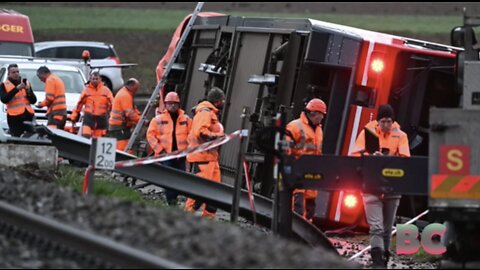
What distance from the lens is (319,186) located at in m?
11.0

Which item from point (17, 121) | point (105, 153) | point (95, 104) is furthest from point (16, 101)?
point (105, 153)

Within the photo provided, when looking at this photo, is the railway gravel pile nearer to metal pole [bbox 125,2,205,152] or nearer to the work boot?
the work boot

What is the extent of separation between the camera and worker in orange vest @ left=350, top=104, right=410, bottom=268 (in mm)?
12891

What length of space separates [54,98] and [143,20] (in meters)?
42.1

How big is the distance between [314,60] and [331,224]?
6.27 feet

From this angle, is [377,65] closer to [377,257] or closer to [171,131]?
[171,131]

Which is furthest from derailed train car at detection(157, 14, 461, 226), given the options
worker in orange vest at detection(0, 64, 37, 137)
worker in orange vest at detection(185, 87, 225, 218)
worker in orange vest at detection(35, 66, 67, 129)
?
worker in orange vest at detection(35, 66, 67, 129)

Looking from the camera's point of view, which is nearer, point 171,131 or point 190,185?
point 190,185

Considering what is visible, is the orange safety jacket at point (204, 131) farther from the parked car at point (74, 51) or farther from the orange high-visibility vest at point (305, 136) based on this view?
the parked car at point (74, 51)

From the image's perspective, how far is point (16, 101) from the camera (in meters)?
19.4

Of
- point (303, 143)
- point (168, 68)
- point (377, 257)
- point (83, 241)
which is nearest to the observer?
point (83, 241)

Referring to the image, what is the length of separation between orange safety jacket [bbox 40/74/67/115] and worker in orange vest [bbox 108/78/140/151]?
0.95 metres

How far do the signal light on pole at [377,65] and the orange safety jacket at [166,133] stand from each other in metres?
2.66

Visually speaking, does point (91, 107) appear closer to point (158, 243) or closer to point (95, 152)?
point (95, 152)
